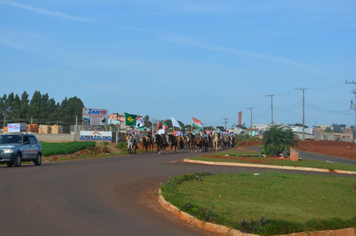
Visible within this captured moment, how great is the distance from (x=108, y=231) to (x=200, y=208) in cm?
234

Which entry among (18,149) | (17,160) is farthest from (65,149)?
(18,149)

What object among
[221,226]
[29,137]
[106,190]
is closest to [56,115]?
[29,137]

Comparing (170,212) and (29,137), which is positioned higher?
(29,137)

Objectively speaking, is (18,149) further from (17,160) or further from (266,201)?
(266,201)

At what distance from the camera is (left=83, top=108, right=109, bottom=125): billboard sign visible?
198ft

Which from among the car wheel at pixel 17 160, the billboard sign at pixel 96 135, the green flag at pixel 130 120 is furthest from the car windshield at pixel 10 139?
the billboard sign at pixel 96 135

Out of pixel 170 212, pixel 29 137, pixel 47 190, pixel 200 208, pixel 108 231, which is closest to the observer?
pixel 108 231

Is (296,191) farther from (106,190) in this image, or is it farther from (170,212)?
(106,190)

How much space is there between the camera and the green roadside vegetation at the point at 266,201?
8.33m

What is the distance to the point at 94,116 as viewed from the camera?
60812 millimetres

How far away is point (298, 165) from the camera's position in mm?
24578

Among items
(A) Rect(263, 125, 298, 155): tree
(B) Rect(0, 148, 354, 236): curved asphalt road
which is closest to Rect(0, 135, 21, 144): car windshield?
(B) Rect(0, 148, 354, 236): curved asphalt road

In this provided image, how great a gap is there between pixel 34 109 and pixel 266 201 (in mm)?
91003

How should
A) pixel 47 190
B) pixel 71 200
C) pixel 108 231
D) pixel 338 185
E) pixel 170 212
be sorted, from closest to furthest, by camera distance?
pixel 108 231, pixel 170 212, pixel 71 200, pixel 47 190, pixel 338 185
